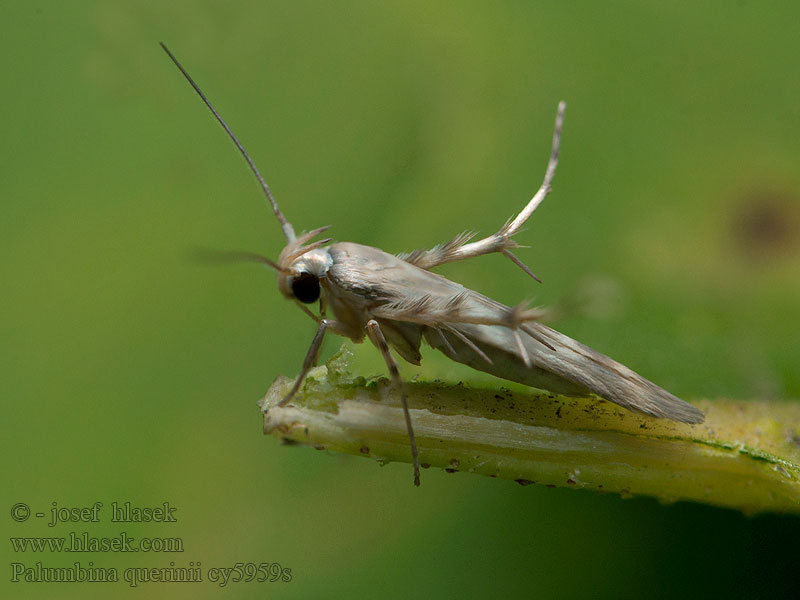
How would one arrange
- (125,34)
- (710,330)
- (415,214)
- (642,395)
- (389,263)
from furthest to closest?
1. (125,34)
2. (415,214)
3. (710,330)
4. (389,263)
5. (642,395)

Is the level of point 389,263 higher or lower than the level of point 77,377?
higher

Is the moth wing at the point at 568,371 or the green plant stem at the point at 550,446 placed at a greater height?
the moth wing at the point at 568,371

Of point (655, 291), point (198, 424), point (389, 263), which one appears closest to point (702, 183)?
point (655, 291)

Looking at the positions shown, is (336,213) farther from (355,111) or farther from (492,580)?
(492,580)

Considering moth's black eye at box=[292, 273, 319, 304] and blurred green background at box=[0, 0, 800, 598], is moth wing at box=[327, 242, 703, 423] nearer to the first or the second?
moth's black eye at box=[292, 273, 319, 304]

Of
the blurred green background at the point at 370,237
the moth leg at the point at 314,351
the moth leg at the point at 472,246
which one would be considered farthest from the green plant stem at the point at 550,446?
the moth leg at the point at 472,246

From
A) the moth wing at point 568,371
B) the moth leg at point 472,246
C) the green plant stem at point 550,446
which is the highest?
the moth leg at point 472,246

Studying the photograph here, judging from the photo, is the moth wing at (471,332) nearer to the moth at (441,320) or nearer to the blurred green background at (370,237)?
the moth at (441,320)

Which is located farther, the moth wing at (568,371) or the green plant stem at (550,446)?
the moth wing at (568,371)
